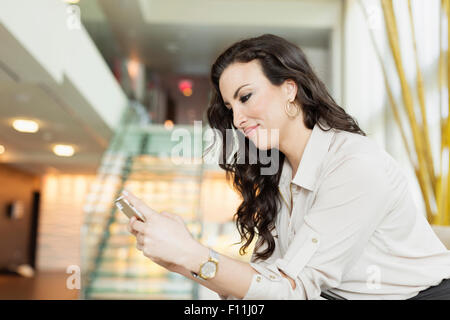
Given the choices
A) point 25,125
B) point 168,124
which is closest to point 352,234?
point 25,125

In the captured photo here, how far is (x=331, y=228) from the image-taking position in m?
1.00

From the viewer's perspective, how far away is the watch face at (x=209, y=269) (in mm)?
875

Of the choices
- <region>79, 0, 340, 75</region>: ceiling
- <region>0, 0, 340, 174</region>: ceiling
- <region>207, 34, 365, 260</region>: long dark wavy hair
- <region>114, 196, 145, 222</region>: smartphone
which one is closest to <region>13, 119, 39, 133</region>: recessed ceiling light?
<region>0, 0, 340, 174</region>: ceiling

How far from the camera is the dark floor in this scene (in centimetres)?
671

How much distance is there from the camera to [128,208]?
3.04 feet

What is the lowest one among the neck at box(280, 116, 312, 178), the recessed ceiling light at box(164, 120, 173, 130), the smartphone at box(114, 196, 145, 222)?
the smartphone at box(114, 196, 145, 222)

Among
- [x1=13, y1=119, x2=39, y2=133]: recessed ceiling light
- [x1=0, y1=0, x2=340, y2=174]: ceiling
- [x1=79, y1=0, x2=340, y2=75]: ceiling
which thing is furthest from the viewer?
[x1=79, y1=0, x2=340, y2=75]: ceiling

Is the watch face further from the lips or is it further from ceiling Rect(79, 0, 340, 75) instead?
ceiling Rect(79, 0, 340, 75)

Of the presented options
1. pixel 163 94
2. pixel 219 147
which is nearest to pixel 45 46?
pixel 219 147

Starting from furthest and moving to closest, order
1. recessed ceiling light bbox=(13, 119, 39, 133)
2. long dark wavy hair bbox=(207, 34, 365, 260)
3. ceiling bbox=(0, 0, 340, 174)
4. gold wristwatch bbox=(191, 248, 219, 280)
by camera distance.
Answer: recessed ceiling light bbox=(13, 119, 39, 133), ceiling bbox=(0, 0, 340, 174), long dark wavy hair bbox=(207, 34, 365, 260), gold wristwatch bbox=(191, 248, 219, 280)

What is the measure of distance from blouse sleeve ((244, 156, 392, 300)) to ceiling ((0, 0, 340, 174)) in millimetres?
5131

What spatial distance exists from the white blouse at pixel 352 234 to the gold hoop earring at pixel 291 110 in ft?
0.24

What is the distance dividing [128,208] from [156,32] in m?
8.00
